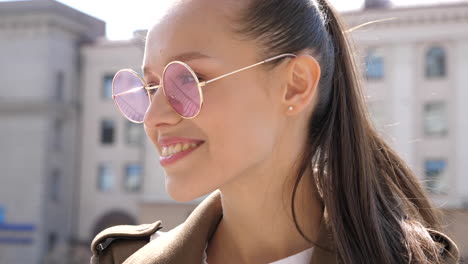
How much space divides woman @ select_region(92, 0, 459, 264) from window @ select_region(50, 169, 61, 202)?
21.5 metres

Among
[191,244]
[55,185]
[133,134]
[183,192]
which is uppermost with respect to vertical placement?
[183,192]

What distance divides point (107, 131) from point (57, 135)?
187 centimetres

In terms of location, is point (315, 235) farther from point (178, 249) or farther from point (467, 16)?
point (467, 16)

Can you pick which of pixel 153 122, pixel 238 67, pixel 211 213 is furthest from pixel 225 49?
pixel 211 213

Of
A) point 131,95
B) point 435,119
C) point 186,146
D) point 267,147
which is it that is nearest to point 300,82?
point 267,147

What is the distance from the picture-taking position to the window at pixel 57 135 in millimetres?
21697

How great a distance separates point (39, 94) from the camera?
21.0 metres

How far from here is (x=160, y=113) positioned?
3.95ft

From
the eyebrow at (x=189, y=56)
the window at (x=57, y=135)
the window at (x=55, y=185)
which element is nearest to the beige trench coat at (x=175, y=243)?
the eyebrow at (x=189, y=56)

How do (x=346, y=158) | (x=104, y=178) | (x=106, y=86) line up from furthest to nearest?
(x=104, y=178) → (x=106, y=86) → (x=346, y=158)

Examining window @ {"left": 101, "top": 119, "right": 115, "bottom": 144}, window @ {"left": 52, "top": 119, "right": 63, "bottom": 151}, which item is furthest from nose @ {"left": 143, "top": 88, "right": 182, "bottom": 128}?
window @ {"left": 52, "top": 119, "right": 63, "bottom": 151}

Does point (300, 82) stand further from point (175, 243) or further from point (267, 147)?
point (175, 243)

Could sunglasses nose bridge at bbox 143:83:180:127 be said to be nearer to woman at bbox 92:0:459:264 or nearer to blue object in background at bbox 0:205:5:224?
woman at bbox 92:0:459:264

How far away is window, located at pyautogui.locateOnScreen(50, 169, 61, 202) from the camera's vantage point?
21922 millimetres
